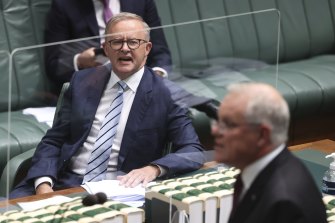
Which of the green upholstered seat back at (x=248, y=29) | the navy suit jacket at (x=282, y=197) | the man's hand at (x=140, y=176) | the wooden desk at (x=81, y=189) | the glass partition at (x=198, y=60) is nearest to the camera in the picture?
the navy suit jacket at (x=282, y=197)

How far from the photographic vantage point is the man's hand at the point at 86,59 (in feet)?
10.6

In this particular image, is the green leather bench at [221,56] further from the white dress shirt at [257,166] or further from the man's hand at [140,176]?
the white dress shirt at [257,166]

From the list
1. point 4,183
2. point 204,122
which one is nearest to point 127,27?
point 204,122

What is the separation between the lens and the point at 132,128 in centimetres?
325

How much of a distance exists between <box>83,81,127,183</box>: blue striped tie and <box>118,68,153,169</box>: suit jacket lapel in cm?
5

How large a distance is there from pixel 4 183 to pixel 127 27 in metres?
0.79

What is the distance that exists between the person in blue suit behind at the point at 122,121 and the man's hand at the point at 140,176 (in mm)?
62

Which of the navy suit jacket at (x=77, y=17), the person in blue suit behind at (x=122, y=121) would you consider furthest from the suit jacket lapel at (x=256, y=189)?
the navy suit jacket at (x=77, y=17)

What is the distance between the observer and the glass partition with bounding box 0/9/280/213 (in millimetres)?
3117

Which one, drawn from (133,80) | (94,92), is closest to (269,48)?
(133,80)

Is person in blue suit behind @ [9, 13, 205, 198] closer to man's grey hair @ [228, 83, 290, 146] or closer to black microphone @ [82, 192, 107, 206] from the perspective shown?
black microphone @ [82, 192, 107, 206]

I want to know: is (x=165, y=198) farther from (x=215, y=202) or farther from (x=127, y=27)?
(x=127, y=27)

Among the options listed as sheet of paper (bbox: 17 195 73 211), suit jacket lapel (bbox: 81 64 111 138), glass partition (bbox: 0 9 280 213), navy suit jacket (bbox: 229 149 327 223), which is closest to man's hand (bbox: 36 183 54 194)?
glass partition (bbox: 0 9 280 213)

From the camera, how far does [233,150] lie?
1813 millimetres
